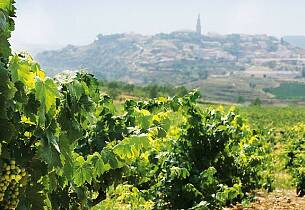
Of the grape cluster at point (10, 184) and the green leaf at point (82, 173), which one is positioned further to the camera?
the green leaf at point (82, 173)

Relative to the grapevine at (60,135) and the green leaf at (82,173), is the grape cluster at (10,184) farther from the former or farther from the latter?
the green leaf at (82,173)

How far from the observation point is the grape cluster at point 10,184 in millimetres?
2752

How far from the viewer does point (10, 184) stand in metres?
2.83

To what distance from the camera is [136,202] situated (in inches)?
263

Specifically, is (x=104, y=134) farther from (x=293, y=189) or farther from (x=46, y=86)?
(x=293, y=189)

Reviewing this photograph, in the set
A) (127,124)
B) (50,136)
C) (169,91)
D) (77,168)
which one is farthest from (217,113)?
(169,91)

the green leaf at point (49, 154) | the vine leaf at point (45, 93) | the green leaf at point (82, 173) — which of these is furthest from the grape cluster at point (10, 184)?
the green leaf at point (82, 173)

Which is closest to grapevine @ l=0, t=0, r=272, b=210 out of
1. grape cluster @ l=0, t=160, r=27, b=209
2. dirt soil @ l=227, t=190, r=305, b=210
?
grape cluster @ l=0, t=160, r=27, b=209

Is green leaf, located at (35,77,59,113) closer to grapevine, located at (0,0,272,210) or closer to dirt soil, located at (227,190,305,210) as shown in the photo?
grapevine, located at (0,0,272,210)

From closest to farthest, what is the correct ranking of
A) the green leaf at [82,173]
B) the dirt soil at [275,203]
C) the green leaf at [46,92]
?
the green leaf at [46,92] → the green leaf at [82,173] → the dirt soil at [275,203]

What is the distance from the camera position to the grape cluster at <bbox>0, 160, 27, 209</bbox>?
108 inches

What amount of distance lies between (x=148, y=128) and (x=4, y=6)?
222cm

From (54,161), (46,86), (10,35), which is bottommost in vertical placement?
(54,161)

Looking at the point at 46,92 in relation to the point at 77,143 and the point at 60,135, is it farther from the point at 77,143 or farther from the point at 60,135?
the point at 77,143
